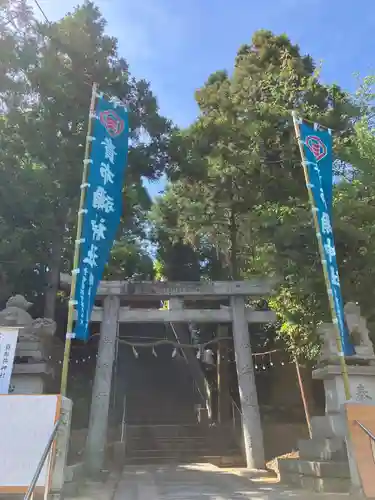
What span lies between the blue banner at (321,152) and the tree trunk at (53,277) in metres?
6.04

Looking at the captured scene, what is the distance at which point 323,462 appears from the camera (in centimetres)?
607

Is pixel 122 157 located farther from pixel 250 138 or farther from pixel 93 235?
pixel 250 138

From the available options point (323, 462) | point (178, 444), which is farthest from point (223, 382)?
point (323, 462)

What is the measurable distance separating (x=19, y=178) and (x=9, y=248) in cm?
146

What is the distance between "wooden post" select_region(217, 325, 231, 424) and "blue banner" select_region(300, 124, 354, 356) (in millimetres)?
7227

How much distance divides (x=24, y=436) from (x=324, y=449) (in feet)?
13.4

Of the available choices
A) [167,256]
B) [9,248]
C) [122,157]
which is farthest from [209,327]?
[122,157]

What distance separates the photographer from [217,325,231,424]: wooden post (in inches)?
535

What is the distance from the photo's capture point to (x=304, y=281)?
8.62 meters

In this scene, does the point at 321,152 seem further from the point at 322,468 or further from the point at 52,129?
the point at 52,129

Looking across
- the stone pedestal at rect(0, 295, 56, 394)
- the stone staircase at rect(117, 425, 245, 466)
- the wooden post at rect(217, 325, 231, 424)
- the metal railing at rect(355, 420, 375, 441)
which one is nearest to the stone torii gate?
the stone staircase at rect(117, 425, 245, 466)

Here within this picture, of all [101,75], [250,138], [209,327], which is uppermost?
[101,75]

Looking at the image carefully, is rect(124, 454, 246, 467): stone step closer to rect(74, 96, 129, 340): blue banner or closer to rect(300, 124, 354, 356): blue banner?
rect(300, 124, 354, 356): blue banner

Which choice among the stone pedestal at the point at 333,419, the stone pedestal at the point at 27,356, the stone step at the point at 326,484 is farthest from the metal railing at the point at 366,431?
the stone pedestal at the point at 27,356
